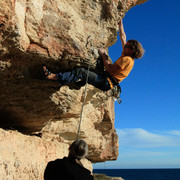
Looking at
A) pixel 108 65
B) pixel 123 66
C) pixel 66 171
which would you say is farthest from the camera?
pixel 108 65

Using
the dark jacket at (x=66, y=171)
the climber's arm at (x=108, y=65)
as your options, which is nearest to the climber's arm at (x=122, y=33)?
the climber's arm at (x=108, y=65)

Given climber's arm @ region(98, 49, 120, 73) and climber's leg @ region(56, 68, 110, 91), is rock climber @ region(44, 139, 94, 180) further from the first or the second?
climber's arm @ region(98, 49, 120, 73)

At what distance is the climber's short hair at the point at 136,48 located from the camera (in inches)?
190

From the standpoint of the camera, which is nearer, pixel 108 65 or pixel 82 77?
pixel 82 77

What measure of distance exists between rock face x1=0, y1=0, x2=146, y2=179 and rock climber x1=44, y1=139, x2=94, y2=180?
6.93ft

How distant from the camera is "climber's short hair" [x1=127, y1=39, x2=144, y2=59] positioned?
484 cm

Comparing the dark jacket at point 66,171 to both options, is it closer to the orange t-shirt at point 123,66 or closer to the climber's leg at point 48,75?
the climber's leg at point 48,75

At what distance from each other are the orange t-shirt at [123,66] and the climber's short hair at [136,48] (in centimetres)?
14

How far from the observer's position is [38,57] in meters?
4.35

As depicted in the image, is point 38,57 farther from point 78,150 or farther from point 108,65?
point 78,150

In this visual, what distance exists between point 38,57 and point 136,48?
194 centimetres

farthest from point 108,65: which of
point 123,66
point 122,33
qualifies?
point 122,33

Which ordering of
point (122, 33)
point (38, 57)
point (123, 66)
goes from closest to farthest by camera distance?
point (38, 57) < point (123, 66) < point (122, 33)

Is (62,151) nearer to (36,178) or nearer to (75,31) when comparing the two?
(36,178)
